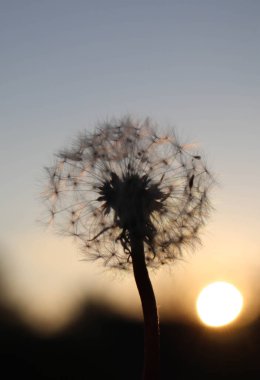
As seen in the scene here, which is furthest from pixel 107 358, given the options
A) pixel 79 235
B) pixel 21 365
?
pixel 79 235

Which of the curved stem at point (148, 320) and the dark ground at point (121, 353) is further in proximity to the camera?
the dark ground at point (121, 353)

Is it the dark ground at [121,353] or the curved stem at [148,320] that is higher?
the dark ground at [121,353]

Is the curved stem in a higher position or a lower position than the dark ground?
lower

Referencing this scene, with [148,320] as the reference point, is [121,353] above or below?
above

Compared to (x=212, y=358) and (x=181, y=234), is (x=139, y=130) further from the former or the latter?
(x=212, y=358)
